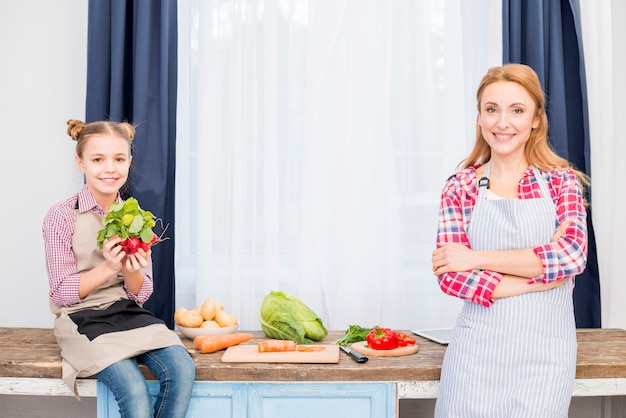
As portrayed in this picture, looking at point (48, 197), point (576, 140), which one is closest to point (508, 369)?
point (576, 140)

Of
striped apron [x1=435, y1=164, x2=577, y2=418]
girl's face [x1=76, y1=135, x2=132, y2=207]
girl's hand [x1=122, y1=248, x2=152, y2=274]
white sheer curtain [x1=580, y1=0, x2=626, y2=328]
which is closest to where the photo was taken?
striped apron [x1=435, y1=164, x2=577, y2=418]

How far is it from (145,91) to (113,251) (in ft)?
3.82

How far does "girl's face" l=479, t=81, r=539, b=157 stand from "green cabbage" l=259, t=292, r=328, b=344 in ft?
3.56

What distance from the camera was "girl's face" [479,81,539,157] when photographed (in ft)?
7.54

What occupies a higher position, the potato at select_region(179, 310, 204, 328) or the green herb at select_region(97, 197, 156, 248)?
the green herb at select_region(97, 197, 156, 248)

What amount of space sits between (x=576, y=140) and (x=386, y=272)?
1.18 m

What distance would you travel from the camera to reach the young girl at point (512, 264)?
217 cm

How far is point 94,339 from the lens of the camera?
7.75ft

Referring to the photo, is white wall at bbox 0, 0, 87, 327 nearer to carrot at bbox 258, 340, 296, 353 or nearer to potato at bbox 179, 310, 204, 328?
potato at bbox 179, 310, 204, 328

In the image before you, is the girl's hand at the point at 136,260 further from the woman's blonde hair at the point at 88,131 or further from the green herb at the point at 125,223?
the woman's blonde hair at the point at 88,131

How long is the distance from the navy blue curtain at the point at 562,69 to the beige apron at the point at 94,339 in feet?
6.87

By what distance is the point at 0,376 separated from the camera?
247cm

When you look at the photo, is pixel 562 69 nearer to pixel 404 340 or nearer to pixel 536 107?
pixel 536 107

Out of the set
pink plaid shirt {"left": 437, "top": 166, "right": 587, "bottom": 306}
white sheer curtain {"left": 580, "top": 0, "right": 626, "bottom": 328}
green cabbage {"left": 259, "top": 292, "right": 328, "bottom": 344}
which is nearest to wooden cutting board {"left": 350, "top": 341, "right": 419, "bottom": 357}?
green cabbage {"left": 259, "top": 292, "right": 328, "bottom": 344}
